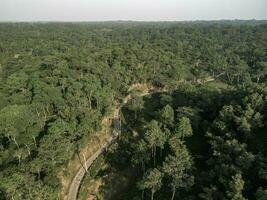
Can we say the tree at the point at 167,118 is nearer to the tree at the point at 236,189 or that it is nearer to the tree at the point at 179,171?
the tree at the point at 179,171

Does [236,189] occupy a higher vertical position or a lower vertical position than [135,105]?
higher

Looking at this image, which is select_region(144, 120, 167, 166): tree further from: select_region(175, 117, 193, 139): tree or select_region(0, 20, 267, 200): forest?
select_region(175, 117, 193, 139): tree

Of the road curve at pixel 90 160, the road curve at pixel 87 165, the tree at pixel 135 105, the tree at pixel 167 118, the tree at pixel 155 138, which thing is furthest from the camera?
the tree at pixel 135 105

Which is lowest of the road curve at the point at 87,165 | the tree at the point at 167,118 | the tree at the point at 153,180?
the road curve at the point at 87,165

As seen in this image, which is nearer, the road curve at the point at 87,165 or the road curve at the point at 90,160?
the road curve at the point at 87,165

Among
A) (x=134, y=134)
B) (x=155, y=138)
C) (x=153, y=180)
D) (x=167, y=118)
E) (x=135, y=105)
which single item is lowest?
A: (x=134, y=134)

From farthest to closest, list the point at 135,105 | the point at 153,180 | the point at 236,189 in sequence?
1. the point at 135,105
2. the point at 153,180
3. the point at 236,189

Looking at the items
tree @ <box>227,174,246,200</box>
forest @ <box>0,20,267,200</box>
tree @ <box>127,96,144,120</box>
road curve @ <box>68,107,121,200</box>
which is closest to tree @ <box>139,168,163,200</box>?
forest @ <box>0,20,267,200</box>

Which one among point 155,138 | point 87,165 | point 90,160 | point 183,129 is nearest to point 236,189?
point 155,138

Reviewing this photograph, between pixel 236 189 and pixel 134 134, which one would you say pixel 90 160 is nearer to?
pixel 134 134

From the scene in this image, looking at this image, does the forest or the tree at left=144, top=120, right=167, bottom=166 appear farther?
the tree at left=144, top=120, right=167, bottom=166

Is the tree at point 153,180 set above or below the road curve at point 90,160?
above

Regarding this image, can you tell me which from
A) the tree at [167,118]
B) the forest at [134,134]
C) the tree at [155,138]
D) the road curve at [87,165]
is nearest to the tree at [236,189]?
the forest at [134,134]
